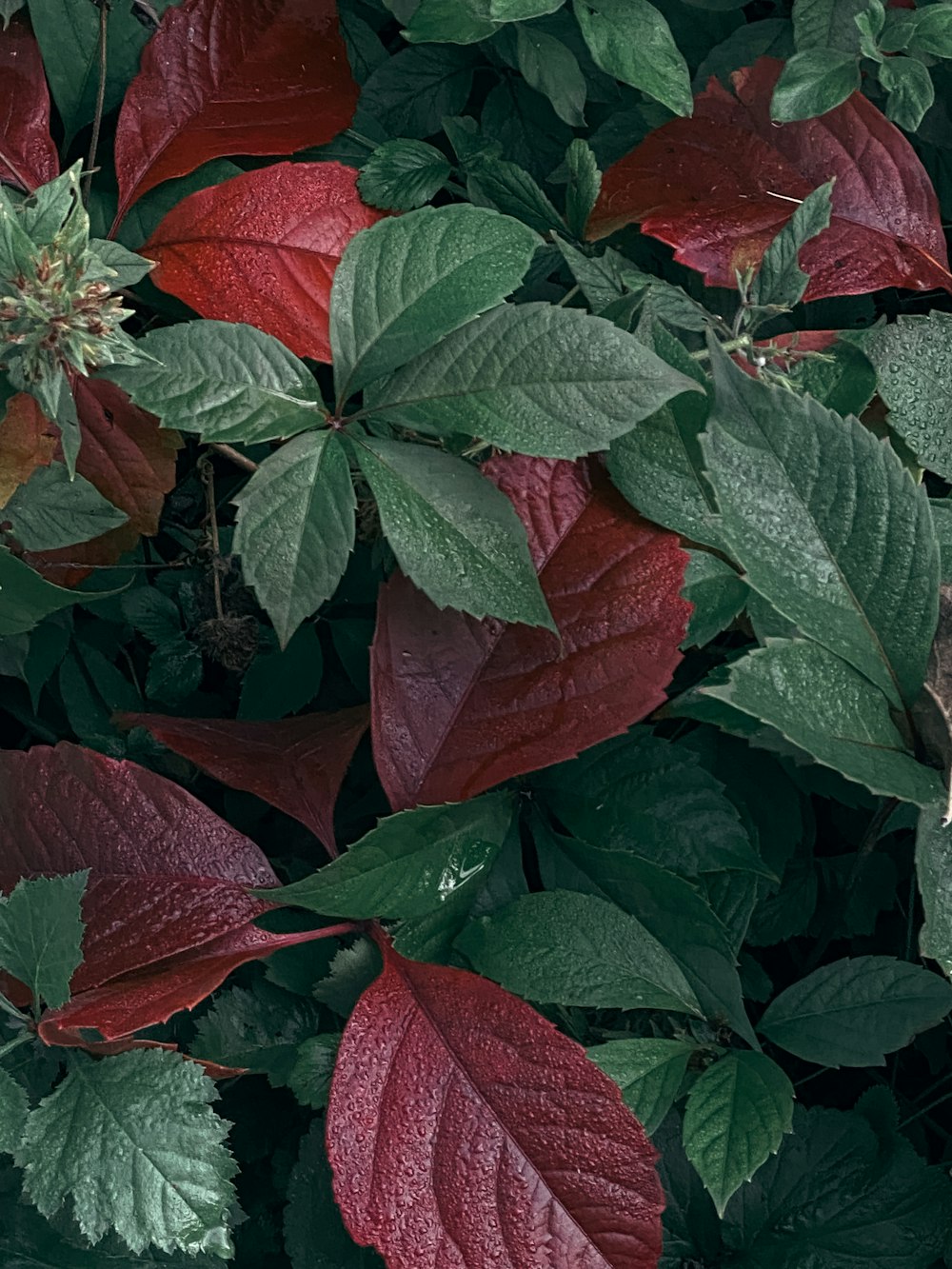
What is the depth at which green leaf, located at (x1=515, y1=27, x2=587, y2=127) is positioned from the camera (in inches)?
38.1

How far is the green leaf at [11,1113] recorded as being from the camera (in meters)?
0.77

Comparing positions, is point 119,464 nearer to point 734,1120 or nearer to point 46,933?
point 46,933

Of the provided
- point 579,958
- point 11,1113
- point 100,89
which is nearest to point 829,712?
point 579,958

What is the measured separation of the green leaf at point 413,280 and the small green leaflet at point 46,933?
0.39m

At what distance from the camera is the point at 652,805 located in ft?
2.82

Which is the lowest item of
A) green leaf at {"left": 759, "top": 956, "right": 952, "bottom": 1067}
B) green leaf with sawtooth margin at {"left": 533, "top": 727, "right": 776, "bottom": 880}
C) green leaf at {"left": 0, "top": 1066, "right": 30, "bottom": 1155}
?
green leaf at {"left": 759, "top": 956, "right": 952, "bottom": 1067}

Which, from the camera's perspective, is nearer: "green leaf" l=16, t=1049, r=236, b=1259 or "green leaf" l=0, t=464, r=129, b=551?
"green leaf" l=16, t=1049, r=236, b=1259

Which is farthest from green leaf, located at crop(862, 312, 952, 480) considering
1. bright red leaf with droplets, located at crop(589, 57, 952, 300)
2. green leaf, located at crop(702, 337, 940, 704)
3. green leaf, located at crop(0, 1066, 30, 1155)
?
green leaf, located at crop(0, 1066, 30, 1155)

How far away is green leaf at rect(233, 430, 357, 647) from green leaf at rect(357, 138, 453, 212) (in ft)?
0.98

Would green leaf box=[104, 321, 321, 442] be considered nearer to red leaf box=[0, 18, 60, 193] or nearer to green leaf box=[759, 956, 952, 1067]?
red leaf box=[0, 18, 60, 193]

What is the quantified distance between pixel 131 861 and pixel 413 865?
219 mm

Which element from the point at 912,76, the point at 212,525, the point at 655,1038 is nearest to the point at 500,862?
the point at 655,1038

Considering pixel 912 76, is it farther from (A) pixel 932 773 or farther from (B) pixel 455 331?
(A) pixel 932 773

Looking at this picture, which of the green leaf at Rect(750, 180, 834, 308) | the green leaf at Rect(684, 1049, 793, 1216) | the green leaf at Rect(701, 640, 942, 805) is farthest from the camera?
the green leaf at Rect(750, 180, 834, 308)
